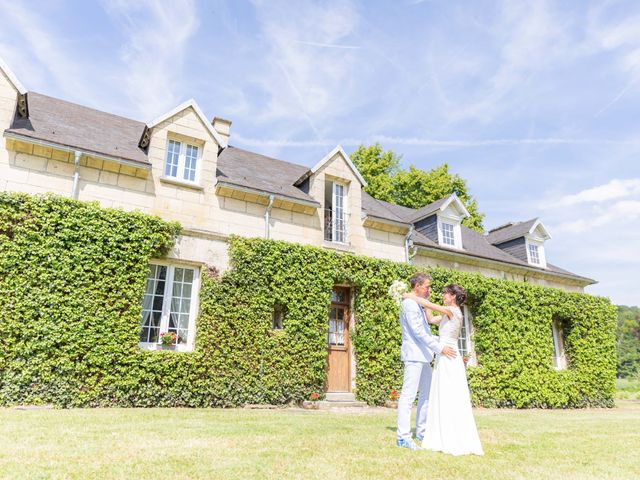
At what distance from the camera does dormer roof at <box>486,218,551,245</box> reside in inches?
728

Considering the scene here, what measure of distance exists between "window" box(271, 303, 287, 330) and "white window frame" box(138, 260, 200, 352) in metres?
2.03

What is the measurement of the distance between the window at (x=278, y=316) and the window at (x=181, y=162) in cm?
413

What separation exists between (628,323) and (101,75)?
72.1 meters

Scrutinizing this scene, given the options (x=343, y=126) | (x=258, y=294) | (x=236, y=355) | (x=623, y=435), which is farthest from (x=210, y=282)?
(x=623, y=435)

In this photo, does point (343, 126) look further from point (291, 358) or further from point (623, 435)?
point (623, 435)

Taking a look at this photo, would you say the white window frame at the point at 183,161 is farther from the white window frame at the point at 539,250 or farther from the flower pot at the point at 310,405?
the white window frame at the point at 539,250

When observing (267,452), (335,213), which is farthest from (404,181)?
(267,452)

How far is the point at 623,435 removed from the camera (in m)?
6.50

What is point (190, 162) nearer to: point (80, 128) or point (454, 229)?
point (80, 128)

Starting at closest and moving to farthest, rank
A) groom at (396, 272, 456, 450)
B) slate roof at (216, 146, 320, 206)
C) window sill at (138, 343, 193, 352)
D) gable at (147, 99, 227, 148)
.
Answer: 1. groom at (396, 272, 456, 450)
2. window sill at (138, 343, 193, 352)
3. gable at (147, 99, 227, 148)
4. slate roof at (216, 146, 320, 206)

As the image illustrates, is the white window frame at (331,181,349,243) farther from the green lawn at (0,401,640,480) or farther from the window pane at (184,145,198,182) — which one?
the green lawn at (0,401,640,480)

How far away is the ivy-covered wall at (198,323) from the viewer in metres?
8.10

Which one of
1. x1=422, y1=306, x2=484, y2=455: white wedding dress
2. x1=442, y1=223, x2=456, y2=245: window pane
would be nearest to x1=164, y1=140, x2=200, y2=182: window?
x1=422, y1=306, x2=484, y2=455: white wedding dress

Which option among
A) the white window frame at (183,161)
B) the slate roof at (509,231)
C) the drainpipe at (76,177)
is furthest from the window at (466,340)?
the drainpipe at (76,177)
